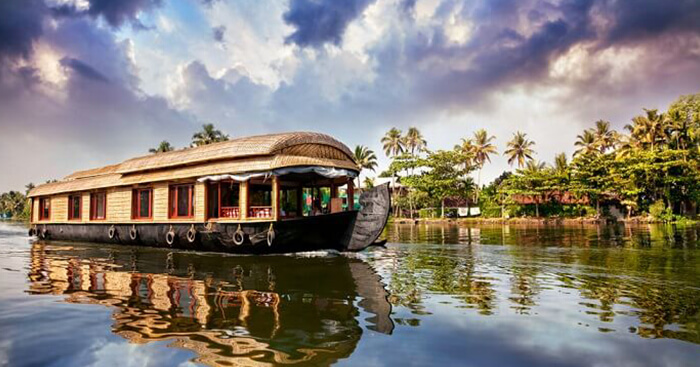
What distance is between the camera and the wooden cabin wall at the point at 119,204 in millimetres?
14188

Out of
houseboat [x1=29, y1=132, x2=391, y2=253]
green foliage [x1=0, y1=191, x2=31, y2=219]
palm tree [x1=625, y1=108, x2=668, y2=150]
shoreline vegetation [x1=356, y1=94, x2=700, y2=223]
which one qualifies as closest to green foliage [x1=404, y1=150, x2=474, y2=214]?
shoreline vegetation [x1=356, y1=94, x2=700, y2=223]

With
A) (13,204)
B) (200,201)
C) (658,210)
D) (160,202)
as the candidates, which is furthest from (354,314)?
(13,204)

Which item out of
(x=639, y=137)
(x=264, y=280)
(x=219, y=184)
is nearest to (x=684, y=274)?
(x=264, y=280)

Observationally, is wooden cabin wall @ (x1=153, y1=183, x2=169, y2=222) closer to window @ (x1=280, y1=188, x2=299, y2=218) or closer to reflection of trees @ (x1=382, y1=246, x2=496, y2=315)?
window @ (x1=280, y1=188, x2=299, y2=218)

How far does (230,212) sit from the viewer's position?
11.4 metres

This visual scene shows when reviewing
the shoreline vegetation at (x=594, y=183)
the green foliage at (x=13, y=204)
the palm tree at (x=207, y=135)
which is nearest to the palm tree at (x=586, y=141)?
the shoreline vegetation at (x=594, y=183)

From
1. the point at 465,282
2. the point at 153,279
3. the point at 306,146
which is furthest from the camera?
the point at 306,146

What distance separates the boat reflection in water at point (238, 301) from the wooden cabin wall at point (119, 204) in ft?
12.8

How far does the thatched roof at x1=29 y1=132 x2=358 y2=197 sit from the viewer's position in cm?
1055

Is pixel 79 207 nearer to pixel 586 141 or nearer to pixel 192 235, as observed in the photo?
pixel 192 235

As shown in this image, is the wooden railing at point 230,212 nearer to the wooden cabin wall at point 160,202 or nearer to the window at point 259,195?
the window at point 259,195

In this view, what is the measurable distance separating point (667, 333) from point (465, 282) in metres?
3.15

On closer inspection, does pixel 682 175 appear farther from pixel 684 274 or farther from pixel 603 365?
pixel 603 365

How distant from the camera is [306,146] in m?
11.0
